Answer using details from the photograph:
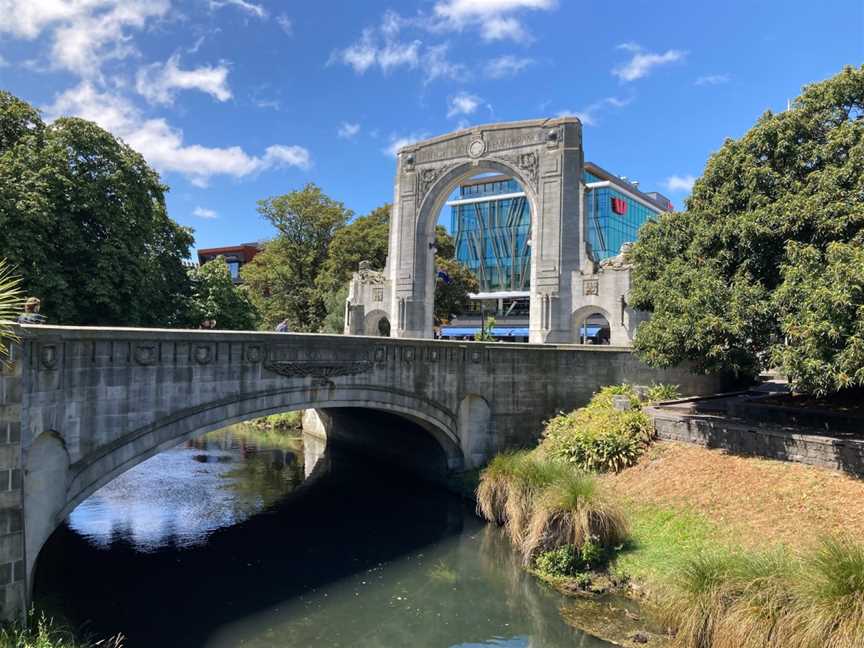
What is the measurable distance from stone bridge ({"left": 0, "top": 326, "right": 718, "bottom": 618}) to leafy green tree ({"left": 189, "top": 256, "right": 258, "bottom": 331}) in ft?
26.5

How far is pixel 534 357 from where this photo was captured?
67.9ft

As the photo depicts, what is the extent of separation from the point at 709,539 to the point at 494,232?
57.7 meters

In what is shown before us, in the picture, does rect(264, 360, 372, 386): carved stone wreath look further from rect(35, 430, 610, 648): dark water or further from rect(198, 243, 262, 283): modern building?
rect(198, 243, 262, 283): modern building

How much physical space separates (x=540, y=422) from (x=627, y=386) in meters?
3.23

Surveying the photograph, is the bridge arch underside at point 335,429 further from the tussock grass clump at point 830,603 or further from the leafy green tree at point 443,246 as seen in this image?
the leafy green tree at point 443,246

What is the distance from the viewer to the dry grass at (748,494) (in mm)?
11016

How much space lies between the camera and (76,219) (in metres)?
18.9

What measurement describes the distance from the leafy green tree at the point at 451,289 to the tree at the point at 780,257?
2253 cm

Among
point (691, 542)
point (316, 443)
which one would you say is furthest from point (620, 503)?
point (316, 443)

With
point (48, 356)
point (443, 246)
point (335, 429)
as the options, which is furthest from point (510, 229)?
point (48, 356)

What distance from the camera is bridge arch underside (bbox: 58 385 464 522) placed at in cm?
1080

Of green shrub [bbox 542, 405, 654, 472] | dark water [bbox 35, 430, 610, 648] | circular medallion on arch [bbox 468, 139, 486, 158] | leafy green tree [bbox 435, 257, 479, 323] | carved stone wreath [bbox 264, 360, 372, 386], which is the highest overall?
circular medallion on arch [bbox 468, 139, 486, 158]

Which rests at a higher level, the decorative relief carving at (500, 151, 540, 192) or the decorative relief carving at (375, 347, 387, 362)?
the decorative relief carving at (500, 151, 540, 192)

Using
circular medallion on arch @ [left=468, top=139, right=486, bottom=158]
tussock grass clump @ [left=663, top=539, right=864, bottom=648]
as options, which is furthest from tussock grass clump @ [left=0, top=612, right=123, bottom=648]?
circular medallion on arch @ [left=468, top=139, right=486, bottom=158]
